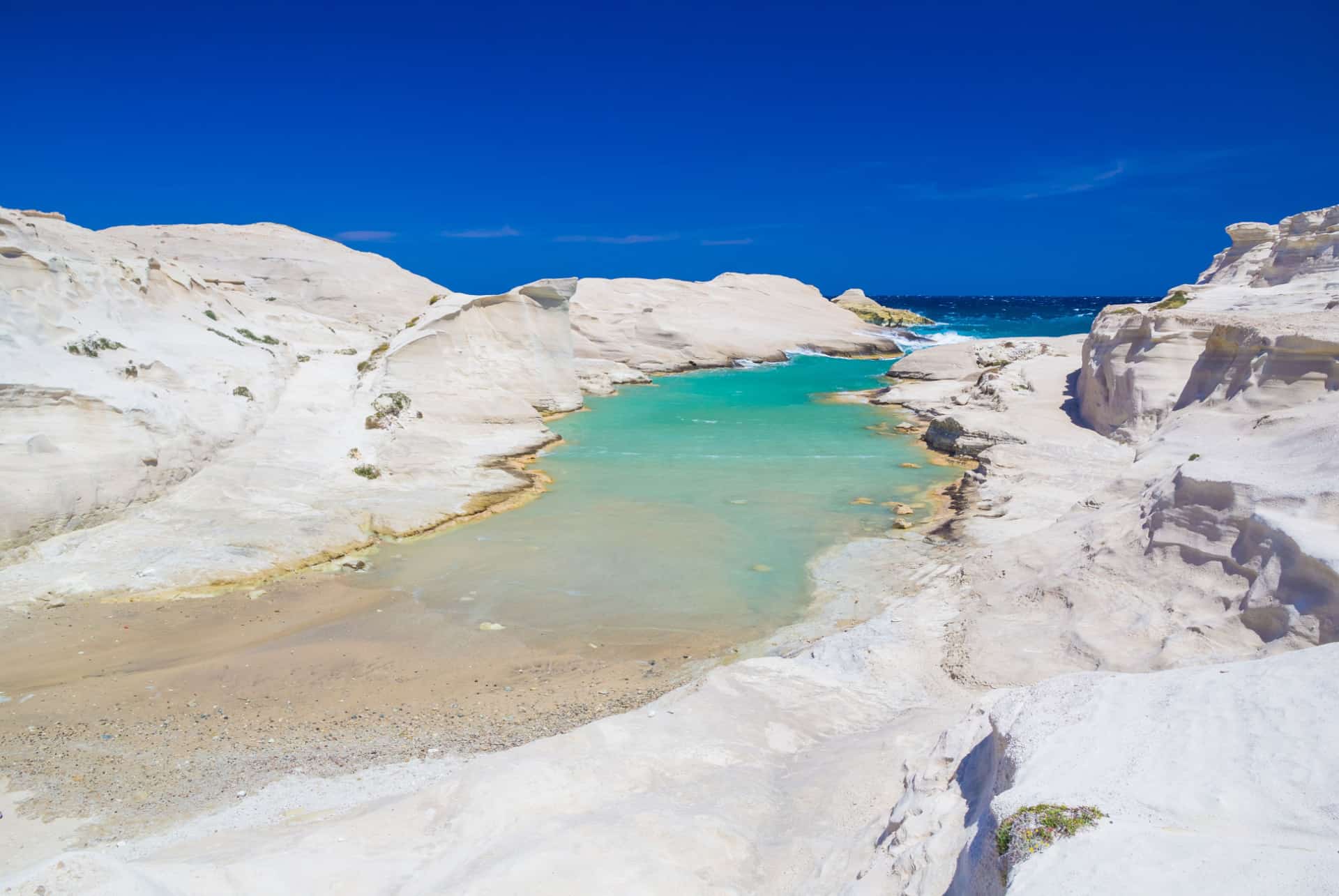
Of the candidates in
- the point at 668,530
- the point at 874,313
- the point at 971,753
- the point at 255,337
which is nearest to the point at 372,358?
the point at 255,337

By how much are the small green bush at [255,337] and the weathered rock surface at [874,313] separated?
51.6 m

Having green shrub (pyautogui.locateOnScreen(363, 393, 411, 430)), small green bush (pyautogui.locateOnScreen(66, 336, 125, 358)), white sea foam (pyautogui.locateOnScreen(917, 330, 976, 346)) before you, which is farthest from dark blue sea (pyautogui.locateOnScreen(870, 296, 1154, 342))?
small green bush (pyautogui.locateOnScreen(66, 336, 125, 358))

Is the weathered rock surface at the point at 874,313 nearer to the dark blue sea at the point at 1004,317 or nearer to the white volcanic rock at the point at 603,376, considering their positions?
the dark blue sea at the point at 1004,317

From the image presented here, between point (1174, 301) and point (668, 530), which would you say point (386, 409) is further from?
point (1174, 301)

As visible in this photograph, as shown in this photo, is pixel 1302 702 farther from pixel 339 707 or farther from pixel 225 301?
pixel 225 301

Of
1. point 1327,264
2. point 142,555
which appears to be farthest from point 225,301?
point 1327,264

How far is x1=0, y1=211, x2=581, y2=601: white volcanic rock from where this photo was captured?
403 inches

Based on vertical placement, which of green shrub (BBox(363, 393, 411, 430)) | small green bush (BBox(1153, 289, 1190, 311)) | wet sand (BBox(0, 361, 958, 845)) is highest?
small green bush (BBox(1153, 289, 1190, 311))

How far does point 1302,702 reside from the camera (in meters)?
3.54

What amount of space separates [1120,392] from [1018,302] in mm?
117644

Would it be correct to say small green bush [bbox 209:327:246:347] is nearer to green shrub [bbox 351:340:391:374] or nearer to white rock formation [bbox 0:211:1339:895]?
green shrub [bbox 351:340:391:374]

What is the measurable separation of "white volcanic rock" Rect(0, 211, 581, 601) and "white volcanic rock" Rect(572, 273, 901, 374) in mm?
17955

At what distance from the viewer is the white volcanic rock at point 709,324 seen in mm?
40969

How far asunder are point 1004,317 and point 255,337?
262 feet
